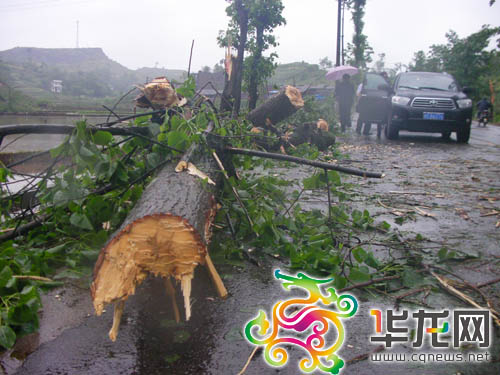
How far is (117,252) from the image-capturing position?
6.47 ft

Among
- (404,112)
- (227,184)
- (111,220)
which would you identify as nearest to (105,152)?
(111,220)

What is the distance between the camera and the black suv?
10.9 m

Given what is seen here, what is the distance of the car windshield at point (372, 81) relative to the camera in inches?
552

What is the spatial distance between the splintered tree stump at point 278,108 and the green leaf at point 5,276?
6.19 m

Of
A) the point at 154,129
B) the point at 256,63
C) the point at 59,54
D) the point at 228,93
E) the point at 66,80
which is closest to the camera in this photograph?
the point at 154,129

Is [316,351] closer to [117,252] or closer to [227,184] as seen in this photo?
[117,252]

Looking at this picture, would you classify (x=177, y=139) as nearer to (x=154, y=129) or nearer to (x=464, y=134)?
(x=154, y=129)

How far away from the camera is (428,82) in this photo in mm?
11852

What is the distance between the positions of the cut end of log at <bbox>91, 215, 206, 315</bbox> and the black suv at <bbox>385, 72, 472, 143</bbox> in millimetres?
10363

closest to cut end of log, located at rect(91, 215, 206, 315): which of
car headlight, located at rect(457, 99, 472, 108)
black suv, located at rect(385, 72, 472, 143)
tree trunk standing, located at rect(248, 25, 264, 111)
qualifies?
black suv, located at rect(385, 72, 472, 143)

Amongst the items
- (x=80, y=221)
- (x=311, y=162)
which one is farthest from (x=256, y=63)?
(x=80, y=221)

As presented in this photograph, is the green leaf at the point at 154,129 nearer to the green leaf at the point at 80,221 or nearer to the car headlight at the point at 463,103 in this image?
the green leaf at the point at 80,221

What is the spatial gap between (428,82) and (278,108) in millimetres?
6172

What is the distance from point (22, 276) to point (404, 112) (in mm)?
10667
